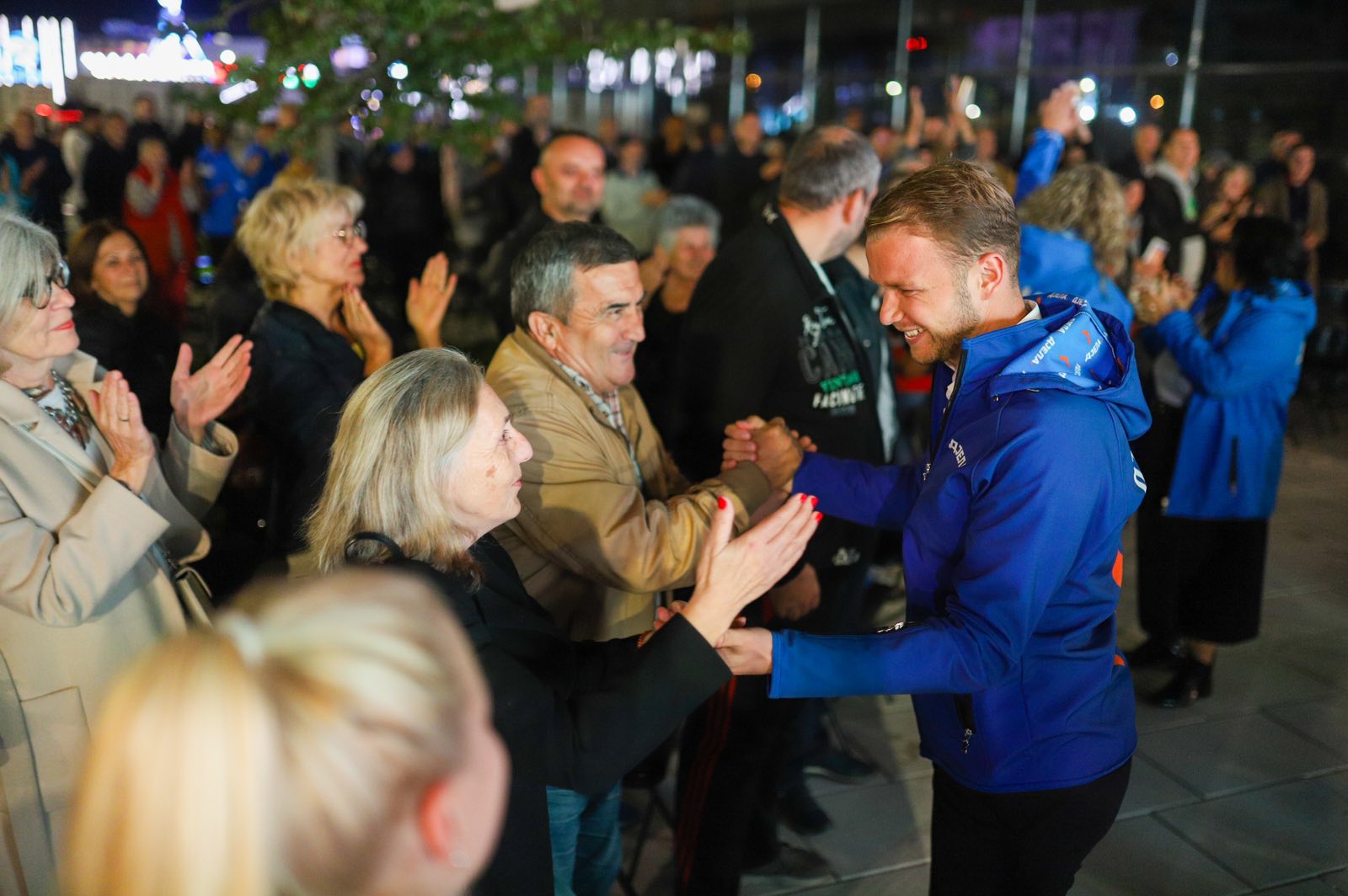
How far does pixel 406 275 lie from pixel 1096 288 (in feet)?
20.8

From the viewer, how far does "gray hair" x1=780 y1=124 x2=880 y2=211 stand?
3.29 m

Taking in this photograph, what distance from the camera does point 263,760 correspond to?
912mm

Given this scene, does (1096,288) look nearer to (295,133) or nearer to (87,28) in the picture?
(295,133)

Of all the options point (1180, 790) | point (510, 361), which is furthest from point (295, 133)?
point (1180, 790)

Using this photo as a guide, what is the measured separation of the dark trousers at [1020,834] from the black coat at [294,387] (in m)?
1.89

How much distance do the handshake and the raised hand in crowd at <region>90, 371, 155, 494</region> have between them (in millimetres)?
1348

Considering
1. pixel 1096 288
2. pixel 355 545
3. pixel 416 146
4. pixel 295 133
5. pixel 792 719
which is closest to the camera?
pixel 355 545

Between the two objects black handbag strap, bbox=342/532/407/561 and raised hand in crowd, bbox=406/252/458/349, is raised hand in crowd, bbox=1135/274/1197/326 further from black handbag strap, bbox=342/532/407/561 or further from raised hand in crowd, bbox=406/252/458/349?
black handbag strap, bbox=342/532/407/561

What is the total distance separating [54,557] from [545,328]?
3.73ft

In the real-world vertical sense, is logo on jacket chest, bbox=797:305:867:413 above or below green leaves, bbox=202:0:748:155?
below

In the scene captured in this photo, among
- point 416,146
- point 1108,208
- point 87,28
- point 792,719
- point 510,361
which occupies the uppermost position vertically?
point 87,28

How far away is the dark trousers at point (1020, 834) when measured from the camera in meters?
1.98

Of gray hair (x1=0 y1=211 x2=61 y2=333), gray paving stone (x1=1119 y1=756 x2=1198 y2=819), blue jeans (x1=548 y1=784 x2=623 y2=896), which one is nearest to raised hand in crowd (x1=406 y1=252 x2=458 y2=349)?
gray hair (x1=0 y1=211 x2=61 y2=333)

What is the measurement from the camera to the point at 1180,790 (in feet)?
11.9
